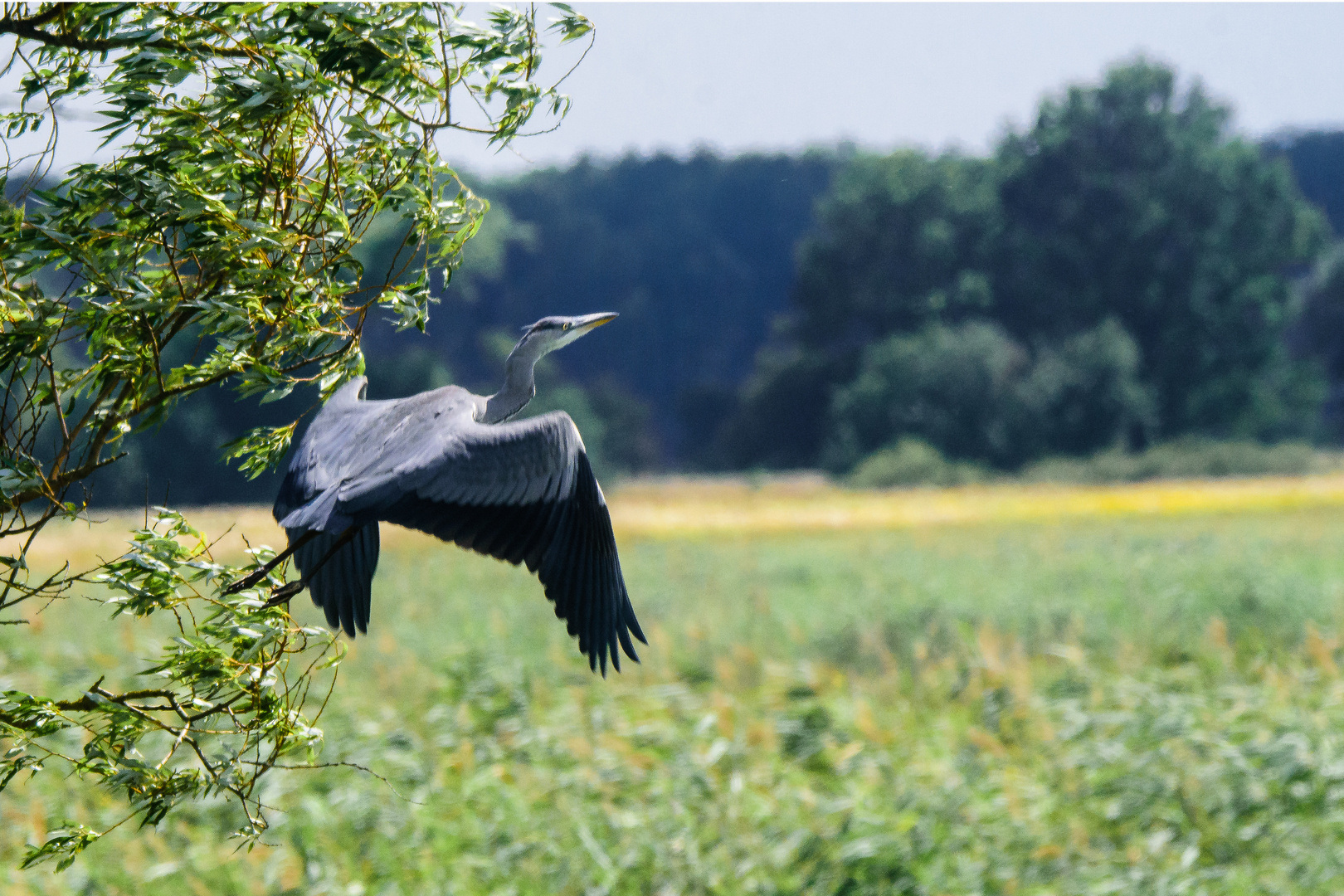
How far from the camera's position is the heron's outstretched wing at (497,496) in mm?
2121

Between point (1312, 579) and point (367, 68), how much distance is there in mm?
17639

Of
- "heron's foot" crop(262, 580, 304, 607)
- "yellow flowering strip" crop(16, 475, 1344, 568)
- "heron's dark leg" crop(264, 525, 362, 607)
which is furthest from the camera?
"yellow flowering strip" crop(16, 475, 1344, 568)

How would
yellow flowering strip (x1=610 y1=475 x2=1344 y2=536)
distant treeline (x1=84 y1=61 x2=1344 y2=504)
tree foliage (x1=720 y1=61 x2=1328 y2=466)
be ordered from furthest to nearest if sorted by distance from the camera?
tree foliage (x1=720 y1=61 x2=1328 y2=466) → distant treeline (x1=84 y1=61 x2=1344 y2=504) → yellow flowering strip (x1=610 y1=475 x2=1344 y2=536)

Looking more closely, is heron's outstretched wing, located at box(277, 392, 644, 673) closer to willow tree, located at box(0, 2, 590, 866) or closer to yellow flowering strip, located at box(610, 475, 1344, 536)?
willow tree, located at box(0, 2, 590, 866)

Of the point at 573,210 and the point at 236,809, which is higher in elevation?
the point at 573,210

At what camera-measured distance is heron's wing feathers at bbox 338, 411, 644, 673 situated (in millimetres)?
2123

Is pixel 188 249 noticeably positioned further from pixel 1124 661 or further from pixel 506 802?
pixel 1124 661

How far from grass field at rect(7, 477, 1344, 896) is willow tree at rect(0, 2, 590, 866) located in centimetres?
370

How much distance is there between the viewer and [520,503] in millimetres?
2285

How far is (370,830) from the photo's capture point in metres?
10.1

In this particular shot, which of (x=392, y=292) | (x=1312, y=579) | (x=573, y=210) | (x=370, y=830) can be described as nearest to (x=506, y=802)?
Answer: (x=370, y=830)

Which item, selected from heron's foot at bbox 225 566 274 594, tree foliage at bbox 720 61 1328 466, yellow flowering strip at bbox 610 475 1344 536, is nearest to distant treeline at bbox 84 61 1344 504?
tree foliage at bbox 720 61 1328 466

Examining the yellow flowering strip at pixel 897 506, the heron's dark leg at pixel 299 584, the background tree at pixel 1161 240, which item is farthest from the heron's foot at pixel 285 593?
the background tree at pixel 1161 240

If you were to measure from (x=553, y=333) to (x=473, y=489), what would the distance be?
402 mm
